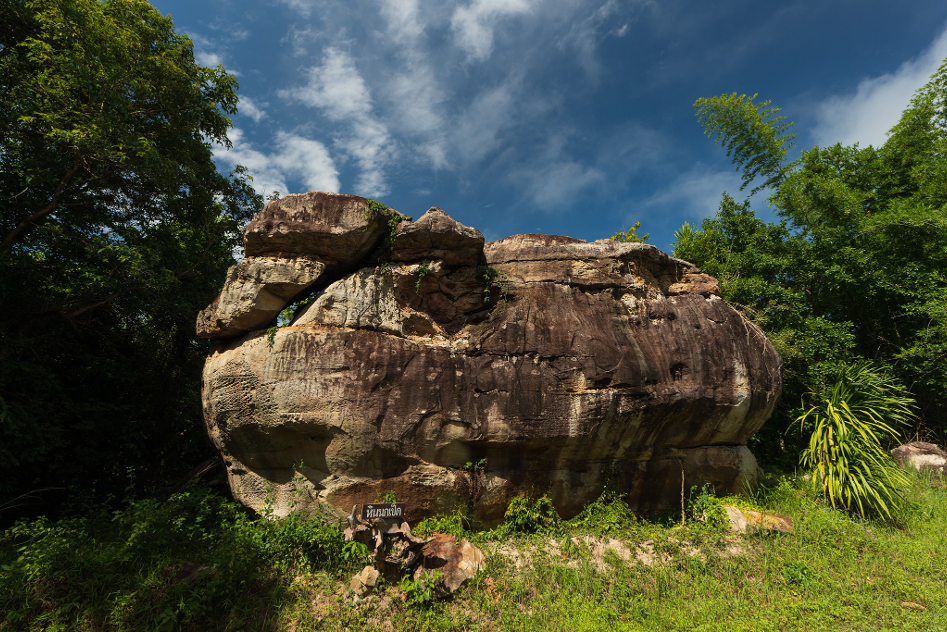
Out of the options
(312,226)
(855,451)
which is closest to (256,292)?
(312,226)

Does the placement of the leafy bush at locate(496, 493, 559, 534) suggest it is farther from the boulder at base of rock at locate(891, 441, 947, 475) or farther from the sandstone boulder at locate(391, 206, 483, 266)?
the boulder at base of rock at locate(891, 441, 947, 475)

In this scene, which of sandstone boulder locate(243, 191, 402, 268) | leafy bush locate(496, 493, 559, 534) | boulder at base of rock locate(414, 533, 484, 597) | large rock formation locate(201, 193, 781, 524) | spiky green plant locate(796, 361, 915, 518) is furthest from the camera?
spiky green plant locate(796, 361, 915, 518)

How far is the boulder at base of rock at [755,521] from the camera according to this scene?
727 centimetres

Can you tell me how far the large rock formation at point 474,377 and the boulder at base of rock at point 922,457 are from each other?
6.16 meters

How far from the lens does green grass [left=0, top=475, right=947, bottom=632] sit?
4.84 metres

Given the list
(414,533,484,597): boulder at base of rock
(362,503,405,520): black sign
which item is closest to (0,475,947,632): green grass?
(414,533,484,597): boulder at base of rock

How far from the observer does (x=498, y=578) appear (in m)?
5.83

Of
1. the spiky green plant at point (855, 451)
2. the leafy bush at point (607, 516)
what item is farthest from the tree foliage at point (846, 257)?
the leafy bush at point (607, 516)

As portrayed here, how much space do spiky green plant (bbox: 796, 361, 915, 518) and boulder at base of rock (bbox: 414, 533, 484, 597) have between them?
7.60m

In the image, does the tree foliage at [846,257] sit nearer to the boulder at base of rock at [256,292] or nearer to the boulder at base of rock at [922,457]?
the boulder at base of rock at [922,457]

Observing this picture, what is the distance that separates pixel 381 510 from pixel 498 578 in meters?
2.06

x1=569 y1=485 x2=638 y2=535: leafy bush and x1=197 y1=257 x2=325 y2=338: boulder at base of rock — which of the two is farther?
x1=569 y1=485 x2=638 y2=535: leafy bush

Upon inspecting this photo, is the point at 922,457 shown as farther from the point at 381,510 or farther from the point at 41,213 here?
the point at 41,213

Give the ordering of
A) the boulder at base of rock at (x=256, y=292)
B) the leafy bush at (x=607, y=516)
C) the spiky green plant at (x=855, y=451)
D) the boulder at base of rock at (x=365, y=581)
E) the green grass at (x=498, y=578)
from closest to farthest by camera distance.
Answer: the green grass at (x=498, y=578), the boulder at base of rock at (x=365, y=581), the boulder at base of rock at (x=256, y=292), the leafy bush at (x=607, y=516), the spiky green plant at (x=855, y=451)
